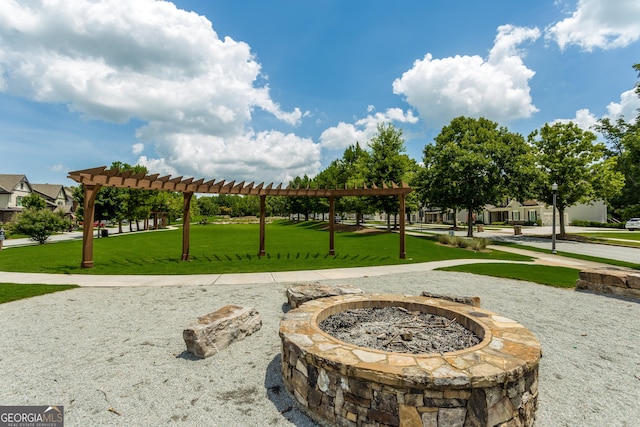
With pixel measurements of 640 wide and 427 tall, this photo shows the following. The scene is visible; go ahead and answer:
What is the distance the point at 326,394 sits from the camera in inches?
119

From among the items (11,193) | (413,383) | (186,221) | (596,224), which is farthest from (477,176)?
(11,193)

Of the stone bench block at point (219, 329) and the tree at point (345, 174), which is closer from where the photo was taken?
the stone bench block at point (219, 329)

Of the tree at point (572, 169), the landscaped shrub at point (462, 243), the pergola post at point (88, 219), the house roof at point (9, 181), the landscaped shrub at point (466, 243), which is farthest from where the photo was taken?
the house roof at point (9, 181)

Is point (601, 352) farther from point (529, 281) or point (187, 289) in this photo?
point (187, 289)

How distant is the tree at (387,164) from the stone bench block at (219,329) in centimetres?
2114

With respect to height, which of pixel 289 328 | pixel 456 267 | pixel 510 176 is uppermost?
pixel 510 176

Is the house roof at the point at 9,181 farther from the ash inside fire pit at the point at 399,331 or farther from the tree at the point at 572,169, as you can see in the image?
the tree at the point at 572,169

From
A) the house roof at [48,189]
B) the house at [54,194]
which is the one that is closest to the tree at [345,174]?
the house at [54,194]

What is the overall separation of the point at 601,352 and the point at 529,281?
17.8ft

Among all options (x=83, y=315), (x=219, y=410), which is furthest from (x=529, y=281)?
(x=83, y=315)

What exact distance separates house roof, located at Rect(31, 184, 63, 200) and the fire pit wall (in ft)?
228

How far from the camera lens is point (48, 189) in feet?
179

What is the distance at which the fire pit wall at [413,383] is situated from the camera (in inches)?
103

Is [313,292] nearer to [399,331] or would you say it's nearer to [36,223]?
[399,331]
